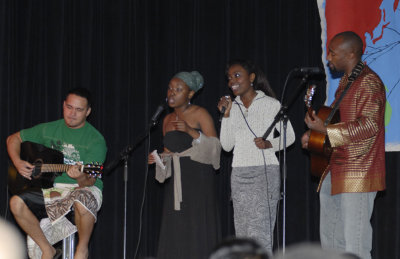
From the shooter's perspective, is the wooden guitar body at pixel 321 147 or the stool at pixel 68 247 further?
the stool at pixel 68 247

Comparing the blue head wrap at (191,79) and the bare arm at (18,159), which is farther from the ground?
the blue head wrap at (191,79)

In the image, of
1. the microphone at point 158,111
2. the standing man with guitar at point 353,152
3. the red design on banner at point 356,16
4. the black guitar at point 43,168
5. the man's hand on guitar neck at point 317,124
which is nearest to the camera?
the standing man with guitar at point 353,152

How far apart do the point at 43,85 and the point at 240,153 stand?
2.73 m

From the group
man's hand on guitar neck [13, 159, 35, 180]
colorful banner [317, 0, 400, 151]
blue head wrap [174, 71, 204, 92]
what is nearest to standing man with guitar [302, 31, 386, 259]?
blue head wrap [174, 71, 204, 92]

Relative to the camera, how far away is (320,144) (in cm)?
349

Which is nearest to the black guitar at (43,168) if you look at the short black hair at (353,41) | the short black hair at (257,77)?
the short black hair at (257,77)

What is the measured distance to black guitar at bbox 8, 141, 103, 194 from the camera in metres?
4.31

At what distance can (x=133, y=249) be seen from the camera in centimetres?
560

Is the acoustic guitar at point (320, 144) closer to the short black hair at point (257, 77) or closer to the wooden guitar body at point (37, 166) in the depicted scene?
the short black hair at point (257, 77)

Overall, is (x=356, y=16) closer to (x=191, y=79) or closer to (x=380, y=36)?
(x=380, y=36)

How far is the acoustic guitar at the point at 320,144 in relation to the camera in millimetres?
3463

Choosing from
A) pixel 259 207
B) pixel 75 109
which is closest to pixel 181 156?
pixel 259 207

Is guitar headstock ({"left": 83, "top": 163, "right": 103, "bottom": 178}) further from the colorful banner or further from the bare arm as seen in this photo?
the colorful banner

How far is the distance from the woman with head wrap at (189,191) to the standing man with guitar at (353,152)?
3.57ft
